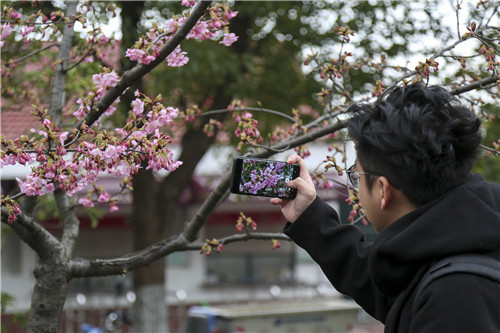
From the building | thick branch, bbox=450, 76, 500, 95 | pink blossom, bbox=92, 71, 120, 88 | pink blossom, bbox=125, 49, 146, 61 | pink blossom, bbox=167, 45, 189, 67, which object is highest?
pink blossom, bbox=167, 45, 189, 67

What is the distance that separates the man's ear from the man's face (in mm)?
10

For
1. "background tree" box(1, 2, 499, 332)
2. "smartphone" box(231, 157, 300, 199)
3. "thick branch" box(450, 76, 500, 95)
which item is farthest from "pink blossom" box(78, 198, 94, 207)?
"thick branch" box(450, 76, 500, 95)

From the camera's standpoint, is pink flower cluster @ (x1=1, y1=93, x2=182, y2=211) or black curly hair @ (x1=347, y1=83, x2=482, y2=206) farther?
pink flower cluster @ (x1=1, y1=93, x2=182, y2=211)

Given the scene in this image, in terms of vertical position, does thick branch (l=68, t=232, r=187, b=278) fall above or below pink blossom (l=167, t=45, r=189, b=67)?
below

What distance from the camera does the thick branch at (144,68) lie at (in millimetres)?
2711

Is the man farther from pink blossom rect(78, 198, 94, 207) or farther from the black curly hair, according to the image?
pink blossom rect(78, 198, 94, 207)

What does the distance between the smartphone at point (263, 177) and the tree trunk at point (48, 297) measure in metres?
1.24

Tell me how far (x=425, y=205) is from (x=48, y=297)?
1988mm

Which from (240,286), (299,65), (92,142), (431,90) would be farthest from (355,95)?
(240,286)

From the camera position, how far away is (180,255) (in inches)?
657

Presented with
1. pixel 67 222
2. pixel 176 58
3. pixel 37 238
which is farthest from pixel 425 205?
pixel 67 222

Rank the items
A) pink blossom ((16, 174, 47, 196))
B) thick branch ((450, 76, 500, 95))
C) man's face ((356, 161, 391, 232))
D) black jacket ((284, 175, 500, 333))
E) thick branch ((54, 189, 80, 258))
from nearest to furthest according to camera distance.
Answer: black jacket ((284, 175, 500, 333)), man's face ((356, 161, 391, 232)), pink blossom ((16, 174, 47, 196)), thick branch ((450, 76, 500, 95)), thick branch ((54, 189, 80, 258))

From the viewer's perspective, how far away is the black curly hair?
152cm

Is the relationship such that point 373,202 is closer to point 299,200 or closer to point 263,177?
point 299,200
